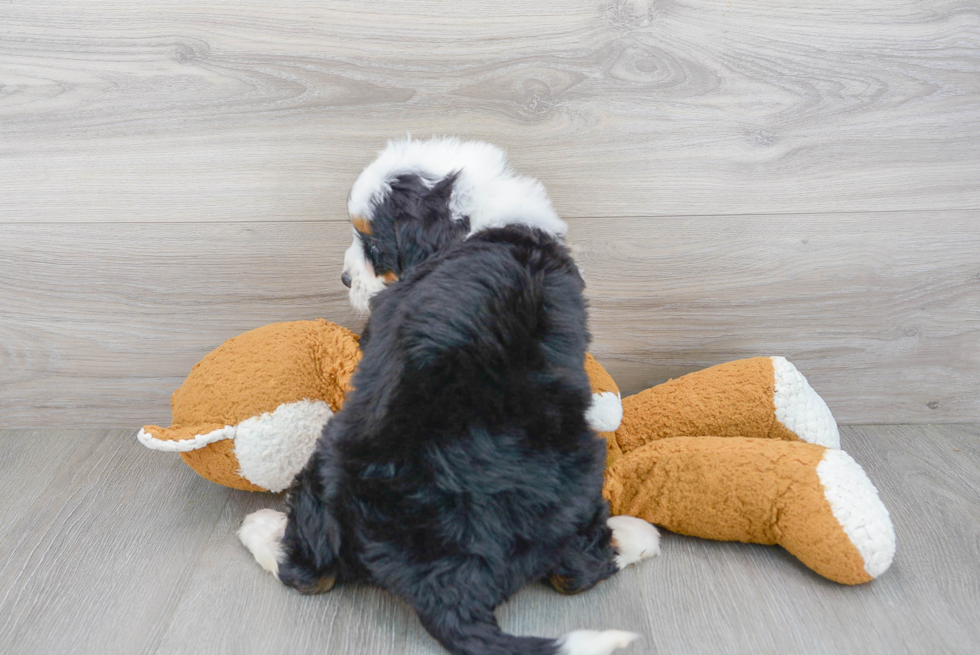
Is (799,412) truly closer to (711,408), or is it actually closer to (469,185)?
(711,408)

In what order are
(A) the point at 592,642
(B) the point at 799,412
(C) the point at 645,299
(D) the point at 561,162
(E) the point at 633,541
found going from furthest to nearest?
(C) the point at 645,299 < (D) the point at 561,162 < (B) the point at 799,412 < (E) the point at 633,541 < (A) the point at 592,642

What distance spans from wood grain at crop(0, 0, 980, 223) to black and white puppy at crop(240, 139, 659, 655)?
365mm

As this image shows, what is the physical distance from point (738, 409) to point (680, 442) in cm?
14

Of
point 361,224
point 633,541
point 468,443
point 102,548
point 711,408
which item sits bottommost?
point 102,548

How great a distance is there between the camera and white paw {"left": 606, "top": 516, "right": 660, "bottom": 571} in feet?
3.43

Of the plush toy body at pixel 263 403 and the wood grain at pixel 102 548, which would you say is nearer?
the wood grain at pixel 102 548

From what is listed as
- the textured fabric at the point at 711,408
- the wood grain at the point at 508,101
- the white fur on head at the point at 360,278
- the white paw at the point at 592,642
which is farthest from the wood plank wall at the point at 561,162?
the white paw at the point at 592,642

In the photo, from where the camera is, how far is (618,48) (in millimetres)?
1220

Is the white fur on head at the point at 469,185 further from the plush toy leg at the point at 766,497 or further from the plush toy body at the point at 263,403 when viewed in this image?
the plush toy leg at the point at 766,497

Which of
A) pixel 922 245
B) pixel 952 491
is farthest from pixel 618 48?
pixel 952 491

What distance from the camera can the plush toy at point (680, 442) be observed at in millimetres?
996

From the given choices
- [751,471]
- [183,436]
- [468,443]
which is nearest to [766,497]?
[751,471]

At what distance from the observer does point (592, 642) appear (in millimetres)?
821

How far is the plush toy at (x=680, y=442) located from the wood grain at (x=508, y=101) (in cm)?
33
